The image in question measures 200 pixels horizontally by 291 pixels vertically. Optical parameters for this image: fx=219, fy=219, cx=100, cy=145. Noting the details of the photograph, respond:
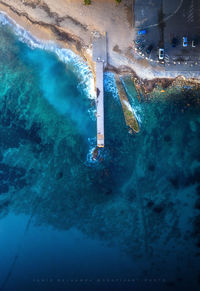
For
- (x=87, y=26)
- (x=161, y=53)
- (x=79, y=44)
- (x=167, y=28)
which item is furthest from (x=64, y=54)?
(x=167, y=28)

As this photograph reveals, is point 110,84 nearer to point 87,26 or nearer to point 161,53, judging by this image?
point 161,53

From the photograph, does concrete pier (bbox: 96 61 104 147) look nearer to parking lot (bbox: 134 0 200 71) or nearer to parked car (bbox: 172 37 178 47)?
parking lot (bbox: 134 0 200 71)

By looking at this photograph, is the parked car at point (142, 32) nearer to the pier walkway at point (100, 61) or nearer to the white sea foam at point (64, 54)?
the pier walkway at point (100, 61)

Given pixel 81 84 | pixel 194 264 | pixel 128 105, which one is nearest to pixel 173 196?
pixel 194 264

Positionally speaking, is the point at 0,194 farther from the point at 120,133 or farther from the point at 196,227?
the point at 196,227

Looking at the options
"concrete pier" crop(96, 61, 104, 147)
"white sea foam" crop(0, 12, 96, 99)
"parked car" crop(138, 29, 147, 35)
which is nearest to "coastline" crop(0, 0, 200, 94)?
"white sea foam" crop(0, 12, 96, 99)

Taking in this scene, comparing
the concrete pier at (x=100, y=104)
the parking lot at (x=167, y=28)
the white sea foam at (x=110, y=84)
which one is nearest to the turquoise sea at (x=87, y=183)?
the white sea foam at (x=110, y=84)

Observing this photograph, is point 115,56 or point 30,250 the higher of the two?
point 115,56
